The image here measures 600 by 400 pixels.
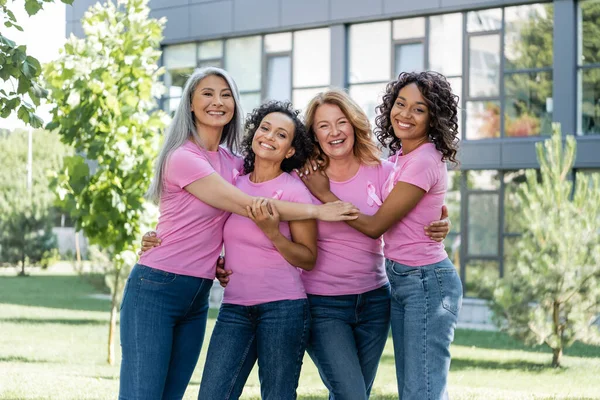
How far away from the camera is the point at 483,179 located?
1945 cm

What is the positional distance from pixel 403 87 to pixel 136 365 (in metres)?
1.92

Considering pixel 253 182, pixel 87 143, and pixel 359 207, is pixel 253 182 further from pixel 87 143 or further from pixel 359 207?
pixel 87 143

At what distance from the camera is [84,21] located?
486 inches

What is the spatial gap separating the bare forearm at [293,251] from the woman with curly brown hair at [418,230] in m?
0.31

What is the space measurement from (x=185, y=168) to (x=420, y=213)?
1.19 metres

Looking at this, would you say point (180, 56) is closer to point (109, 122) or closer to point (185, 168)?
point (109, 122)

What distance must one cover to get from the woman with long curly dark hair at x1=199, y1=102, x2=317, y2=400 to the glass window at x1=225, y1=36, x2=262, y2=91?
737 inches

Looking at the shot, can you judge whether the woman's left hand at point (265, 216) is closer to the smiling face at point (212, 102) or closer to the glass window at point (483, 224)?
the smiling face at point (212, 102)

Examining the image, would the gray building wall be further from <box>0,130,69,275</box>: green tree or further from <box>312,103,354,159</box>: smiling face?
<box>312,103,354,159</box>: smiling face

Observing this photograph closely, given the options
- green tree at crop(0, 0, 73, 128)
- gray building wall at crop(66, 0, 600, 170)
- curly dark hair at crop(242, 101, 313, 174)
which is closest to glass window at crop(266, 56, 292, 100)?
gray building wall at crop(66, 0, 600, 170)

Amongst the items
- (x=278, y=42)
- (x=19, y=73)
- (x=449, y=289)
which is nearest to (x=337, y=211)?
(x=449, y=289)

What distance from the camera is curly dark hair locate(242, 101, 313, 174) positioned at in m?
4.71

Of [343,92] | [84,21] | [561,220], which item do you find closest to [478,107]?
[561,220]

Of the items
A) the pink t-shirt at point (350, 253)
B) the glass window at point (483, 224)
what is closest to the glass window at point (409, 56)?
the glass window at point (483, 224)
